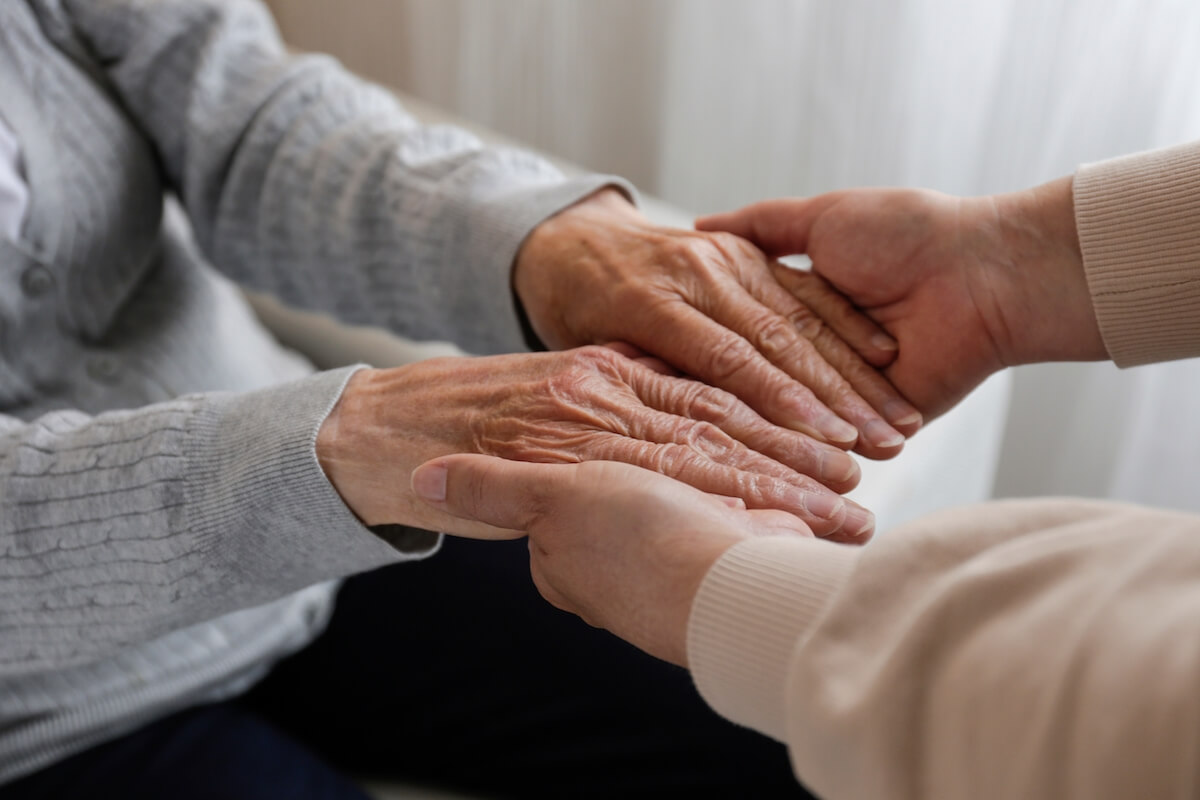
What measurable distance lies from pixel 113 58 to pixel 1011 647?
0.97m

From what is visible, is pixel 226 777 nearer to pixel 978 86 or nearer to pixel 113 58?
pixel 113 58

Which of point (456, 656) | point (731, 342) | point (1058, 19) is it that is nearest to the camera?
point (731, 342)

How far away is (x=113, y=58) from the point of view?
95 centimetres

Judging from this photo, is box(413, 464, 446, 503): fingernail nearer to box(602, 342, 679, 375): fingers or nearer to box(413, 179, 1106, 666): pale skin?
box(413, 179, 1106, 666): pale skin

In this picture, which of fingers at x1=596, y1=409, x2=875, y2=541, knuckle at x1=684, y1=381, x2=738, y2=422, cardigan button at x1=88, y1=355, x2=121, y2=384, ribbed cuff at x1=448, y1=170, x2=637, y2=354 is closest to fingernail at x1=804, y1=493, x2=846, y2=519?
fingers at x1=596, y1=409, x2=875, y2=541

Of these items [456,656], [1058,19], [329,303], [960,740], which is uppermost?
[1058,19]

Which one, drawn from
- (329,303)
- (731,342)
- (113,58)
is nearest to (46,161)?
(113,58)

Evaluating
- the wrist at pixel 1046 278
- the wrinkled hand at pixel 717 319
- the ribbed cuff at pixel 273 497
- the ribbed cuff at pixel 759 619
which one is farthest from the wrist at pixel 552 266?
the ribbed cuff at pixel 759 619

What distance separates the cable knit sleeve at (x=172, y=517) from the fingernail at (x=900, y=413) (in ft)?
1.23

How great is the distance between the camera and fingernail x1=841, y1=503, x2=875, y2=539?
65 cm

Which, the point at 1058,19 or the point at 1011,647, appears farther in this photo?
the point at 1058,19

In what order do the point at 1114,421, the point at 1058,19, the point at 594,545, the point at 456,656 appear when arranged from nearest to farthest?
the point at 594,545 < the point at 456,656 < the point at 1058,19 < the point at 1114,421

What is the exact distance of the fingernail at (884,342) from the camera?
0.81 metres

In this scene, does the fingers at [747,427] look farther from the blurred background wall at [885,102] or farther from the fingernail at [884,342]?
the blurred background wall at [885,102]
